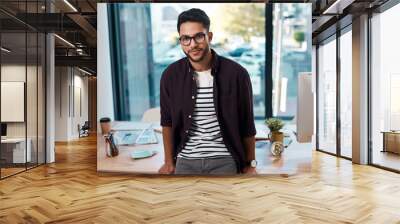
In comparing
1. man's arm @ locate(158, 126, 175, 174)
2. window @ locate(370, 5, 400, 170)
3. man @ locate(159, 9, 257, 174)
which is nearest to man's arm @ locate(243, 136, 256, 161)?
man @ locate(159, 9, 257, 174)

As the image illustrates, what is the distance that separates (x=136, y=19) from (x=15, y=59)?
231 cm

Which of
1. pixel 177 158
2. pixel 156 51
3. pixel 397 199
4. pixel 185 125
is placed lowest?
pixel 397 199

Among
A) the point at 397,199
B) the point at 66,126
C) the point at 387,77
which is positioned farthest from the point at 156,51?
the point at 66,126

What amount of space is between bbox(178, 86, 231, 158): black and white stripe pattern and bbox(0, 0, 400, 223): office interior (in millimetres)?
760

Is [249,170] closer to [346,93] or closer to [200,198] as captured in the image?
[200,198]

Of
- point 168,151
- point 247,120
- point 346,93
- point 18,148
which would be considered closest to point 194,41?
point 247,120

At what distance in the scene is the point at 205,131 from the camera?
208 inches

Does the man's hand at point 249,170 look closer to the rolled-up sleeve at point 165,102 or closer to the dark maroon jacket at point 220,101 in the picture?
the dark maroon jacket at point 220,101

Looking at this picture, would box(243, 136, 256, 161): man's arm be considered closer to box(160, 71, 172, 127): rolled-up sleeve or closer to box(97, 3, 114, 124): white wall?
box(160, 71, 172, 127): rolled-up sleeve

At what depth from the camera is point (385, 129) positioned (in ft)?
23.6

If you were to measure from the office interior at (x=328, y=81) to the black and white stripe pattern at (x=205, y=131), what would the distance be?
0.76 meters

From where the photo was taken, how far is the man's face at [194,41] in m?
5.32

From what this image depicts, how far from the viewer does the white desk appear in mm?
6359

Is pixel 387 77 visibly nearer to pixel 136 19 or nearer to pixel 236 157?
pixel 236 157
